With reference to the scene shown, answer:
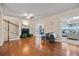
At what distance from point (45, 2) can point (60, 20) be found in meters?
0.63

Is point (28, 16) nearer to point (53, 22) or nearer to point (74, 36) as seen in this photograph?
point (53, 22)

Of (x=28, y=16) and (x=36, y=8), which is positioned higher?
(x=36, y=8)

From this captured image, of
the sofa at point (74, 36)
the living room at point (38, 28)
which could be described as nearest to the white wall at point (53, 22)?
the living room at point (38, 28)

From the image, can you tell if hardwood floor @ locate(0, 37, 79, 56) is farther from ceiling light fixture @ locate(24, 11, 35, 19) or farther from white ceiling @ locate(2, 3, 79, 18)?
white ceiling @ locate(2, 3, 79, 18)

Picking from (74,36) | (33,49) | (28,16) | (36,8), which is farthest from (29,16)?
(74,36)

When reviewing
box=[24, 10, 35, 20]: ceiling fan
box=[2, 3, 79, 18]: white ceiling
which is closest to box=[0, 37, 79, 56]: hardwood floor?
box=[24, 10, 35, 20]: ceiling fan

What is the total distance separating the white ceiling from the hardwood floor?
74 cm

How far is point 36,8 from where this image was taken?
9.91ft

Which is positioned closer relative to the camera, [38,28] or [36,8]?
[36,8]

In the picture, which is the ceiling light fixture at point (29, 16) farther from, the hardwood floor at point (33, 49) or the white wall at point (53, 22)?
the hardwood floor at point (33, 49)

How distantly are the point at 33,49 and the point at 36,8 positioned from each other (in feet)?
3.56

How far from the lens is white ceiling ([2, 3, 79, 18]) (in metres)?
2.93

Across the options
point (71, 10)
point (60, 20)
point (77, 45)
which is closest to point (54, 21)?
point (60, 20)

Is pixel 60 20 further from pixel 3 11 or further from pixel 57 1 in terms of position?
pixel 3 11
